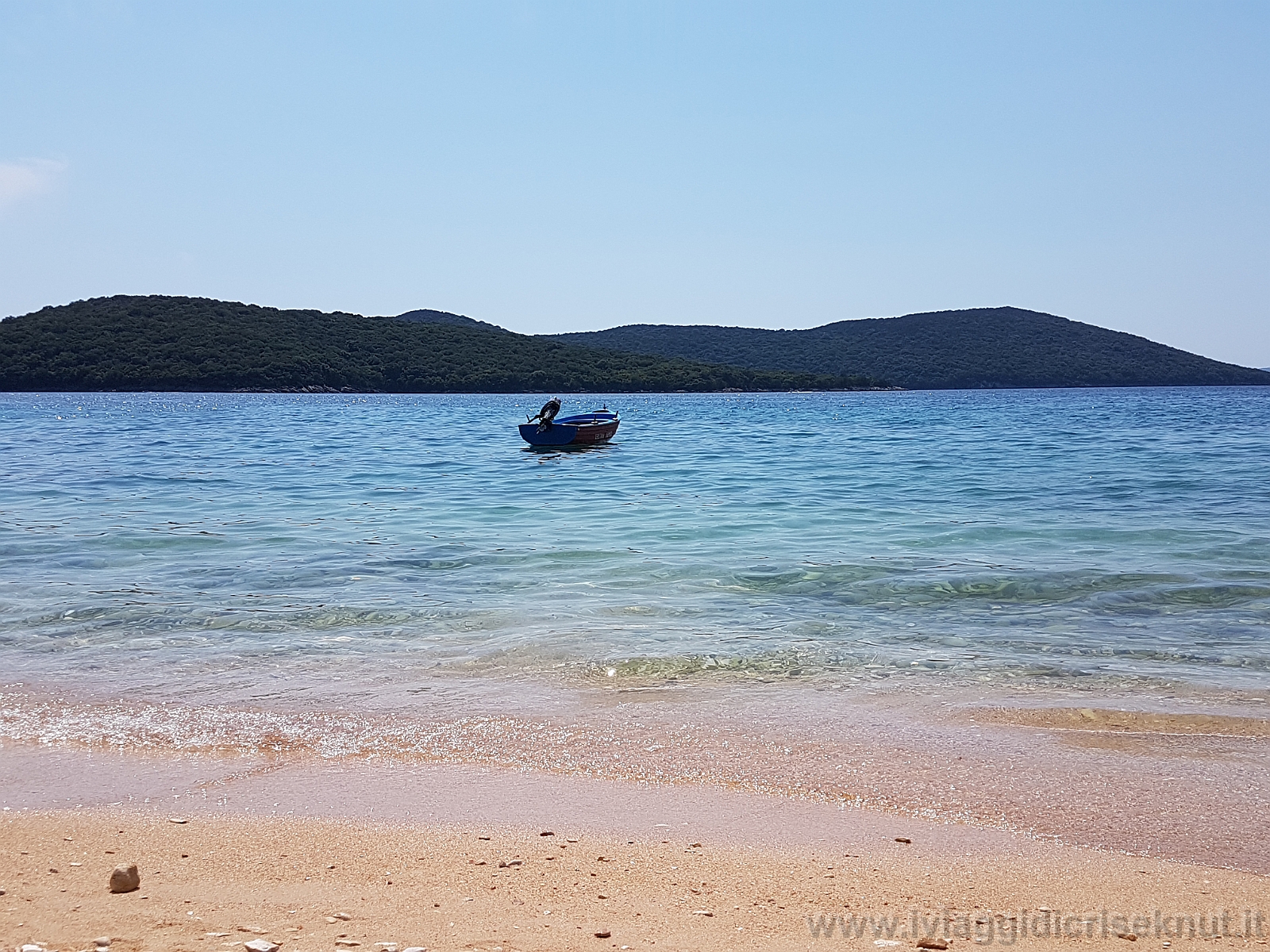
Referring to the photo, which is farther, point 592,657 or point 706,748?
point 592,657

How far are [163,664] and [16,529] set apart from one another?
29.0 ft

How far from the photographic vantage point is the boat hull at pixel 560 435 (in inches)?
1348

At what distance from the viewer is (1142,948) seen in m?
3.26

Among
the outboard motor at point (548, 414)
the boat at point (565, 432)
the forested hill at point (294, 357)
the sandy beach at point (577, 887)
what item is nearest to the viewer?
the sandy beach at point (577, 887)

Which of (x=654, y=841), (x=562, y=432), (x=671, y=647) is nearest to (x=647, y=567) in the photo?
(x=671, y=647)

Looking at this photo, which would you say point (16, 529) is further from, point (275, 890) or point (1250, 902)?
point (1250, 902)

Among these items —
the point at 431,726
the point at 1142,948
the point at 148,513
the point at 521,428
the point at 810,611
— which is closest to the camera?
the point at 1142,948

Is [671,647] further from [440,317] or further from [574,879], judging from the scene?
[440,317]

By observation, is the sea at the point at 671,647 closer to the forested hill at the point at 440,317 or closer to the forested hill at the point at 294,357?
the forested hill at the point at 294,357

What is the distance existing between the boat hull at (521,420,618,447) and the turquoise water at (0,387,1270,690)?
652 centimetres

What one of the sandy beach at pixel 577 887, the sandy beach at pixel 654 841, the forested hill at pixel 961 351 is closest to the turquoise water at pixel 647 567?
the sandy beach at pixel 654 841

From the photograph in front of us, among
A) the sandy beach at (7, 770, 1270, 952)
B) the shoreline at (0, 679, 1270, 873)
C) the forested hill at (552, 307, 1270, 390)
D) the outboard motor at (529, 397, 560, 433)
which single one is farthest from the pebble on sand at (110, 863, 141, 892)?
the forested hill at (552, 307, 1270, 390)

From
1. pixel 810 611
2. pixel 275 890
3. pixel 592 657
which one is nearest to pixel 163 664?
pixel 592 657

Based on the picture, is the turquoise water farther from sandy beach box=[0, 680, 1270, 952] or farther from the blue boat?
the blue boat
